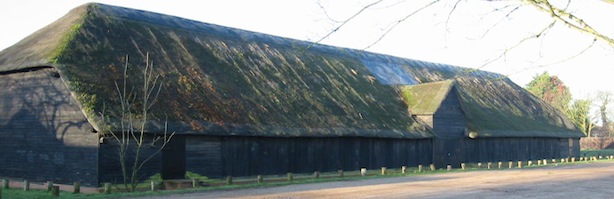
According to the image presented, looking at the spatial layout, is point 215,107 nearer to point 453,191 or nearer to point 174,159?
point 174,159

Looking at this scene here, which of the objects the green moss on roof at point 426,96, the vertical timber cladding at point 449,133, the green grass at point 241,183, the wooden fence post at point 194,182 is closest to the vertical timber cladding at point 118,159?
the green grass at point 241,183

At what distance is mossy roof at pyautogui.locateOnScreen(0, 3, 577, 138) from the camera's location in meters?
25.1

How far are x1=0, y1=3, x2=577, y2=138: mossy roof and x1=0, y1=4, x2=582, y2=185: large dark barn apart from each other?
0.26 feet

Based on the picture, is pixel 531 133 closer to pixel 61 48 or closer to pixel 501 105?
pixel 501 105

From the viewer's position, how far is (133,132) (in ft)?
76.6

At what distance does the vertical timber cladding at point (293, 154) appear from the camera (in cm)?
2631

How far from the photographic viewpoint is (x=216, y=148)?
87.3 ft

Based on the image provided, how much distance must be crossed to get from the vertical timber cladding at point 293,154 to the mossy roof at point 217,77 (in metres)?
0.68

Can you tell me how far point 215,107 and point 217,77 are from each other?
3215mm

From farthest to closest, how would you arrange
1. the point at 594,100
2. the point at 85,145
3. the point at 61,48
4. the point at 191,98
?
the point at 594,100 → the point at 191,98 → the point at 61,48 → the point at 85,145

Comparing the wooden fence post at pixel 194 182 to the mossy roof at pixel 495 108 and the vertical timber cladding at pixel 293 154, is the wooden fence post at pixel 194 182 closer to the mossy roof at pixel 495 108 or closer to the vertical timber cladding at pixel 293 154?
the vertical timber cladding at pixel 293 154

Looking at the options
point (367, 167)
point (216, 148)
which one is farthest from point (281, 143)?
point (367, 167)

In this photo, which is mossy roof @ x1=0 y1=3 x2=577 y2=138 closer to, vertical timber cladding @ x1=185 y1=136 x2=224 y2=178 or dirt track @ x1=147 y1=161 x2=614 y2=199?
vertical timber cladding @ x1=185 y1=136 x2=224 y2=178

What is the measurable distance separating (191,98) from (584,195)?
1627 cm
